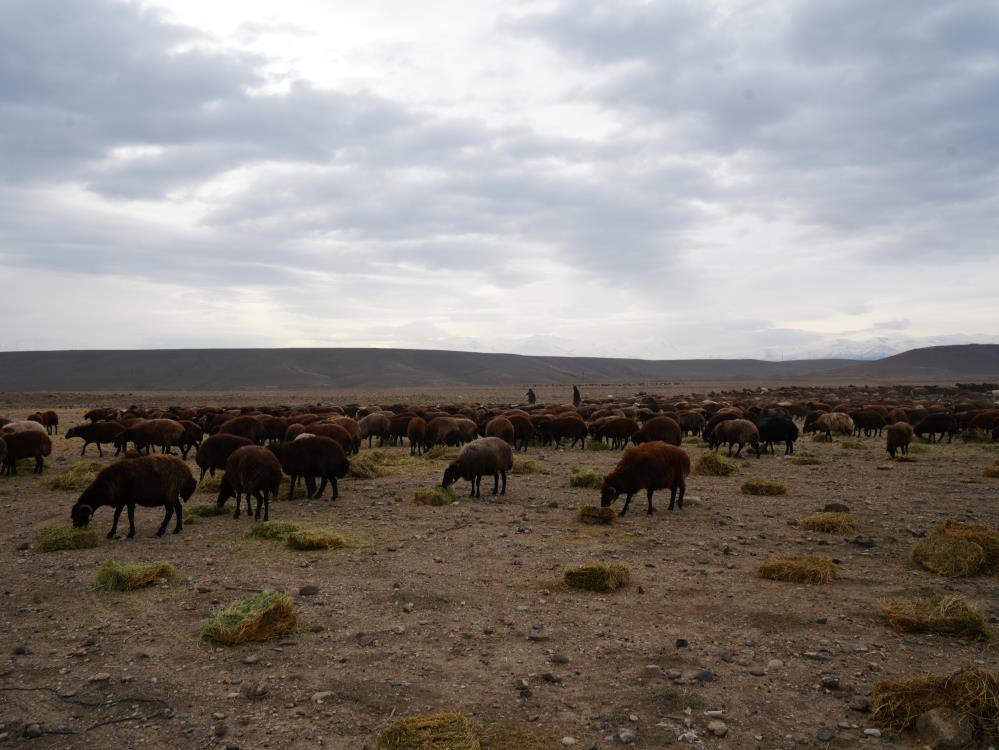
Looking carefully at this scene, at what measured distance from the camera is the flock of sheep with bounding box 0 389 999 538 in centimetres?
1148

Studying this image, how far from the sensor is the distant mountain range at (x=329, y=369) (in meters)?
133

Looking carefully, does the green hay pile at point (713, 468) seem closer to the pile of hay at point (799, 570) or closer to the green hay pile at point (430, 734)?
the pile of hay at point (799, 570)

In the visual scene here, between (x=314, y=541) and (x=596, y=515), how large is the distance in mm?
5253

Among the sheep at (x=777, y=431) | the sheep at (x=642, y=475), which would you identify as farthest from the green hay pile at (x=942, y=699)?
the sheep at (x=777, y=431)

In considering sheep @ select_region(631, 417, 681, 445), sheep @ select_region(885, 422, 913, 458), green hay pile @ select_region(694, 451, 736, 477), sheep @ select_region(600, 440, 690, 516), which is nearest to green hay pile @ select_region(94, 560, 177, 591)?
sheep @ select_region(600, 440, 690, 516)

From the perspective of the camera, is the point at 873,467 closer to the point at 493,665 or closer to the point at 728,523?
the point at 728,523

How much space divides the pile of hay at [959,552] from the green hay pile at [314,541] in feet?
29.6

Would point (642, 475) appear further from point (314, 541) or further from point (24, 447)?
point (24, 447)

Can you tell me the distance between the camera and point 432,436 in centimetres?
2445

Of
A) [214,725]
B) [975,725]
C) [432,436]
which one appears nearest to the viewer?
[975,725]

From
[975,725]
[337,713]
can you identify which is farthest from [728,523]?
[337,713]

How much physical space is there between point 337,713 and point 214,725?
1006 mm

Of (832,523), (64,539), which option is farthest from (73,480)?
(832,523)

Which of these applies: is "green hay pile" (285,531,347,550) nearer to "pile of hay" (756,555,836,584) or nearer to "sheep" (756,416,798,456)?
"pile of hay" (756,555,836,584)
